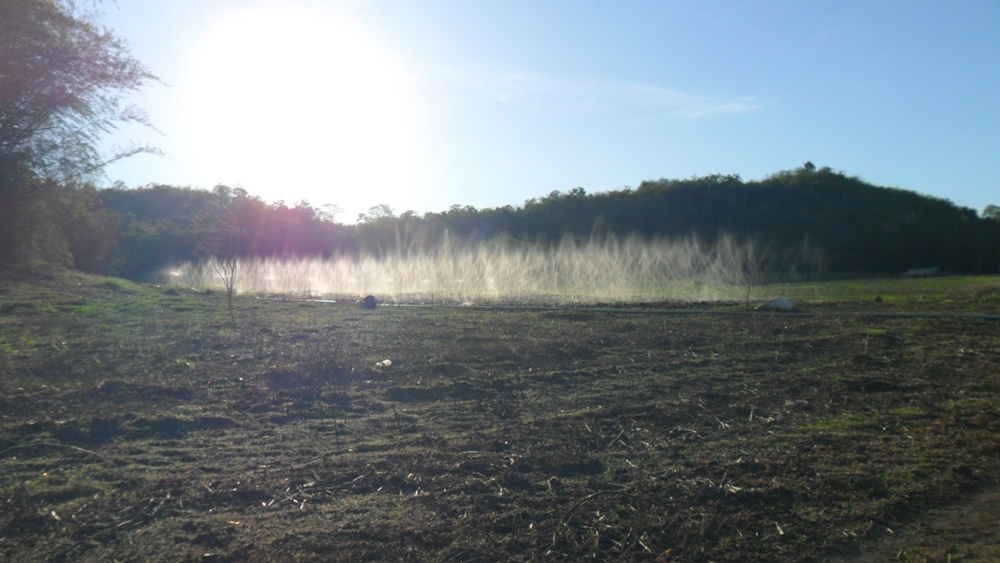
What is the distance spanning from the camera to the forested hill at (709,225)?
112 ft

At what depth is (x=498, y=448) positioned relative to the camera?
5215 millimetres

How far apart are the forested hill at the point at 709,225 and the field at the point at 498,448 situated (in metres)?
24.6

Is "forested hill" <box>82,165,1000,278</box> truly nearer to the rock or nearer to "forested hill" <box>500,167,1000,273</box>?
"forested hill" <box>500,167,1000,273</box>


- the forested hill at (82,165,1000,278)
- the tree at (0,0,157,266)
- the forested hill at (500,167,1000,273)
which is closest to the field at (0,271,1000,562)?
the tree at (0,0,157,266)

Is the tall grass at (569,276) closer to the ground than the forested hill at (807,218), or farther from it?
closer to the ground

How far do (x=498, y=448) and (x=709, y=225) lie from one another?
32.6m

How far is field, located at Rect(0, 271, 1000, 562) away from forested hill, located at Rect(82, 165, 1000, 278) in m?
24.6

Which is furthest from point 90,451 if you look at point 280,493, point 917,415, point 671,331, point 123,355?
point 671,331

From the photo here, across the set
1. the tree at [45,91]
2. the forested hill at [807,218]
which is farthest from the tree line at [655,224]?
the tree at [45,91]

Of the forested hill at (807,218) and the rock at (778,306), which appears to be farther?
the forested hill at (807,218)

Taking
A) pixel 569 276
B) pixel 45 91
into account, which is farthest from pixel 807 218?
pixel 45 91

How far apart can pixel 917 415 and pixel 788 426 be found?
4.04ft

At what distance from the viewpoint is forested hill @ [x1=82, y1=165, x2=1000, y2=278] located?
3422cm

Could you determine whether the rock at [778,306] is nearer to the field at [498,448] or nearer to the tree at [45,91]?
the field at [498,448]
